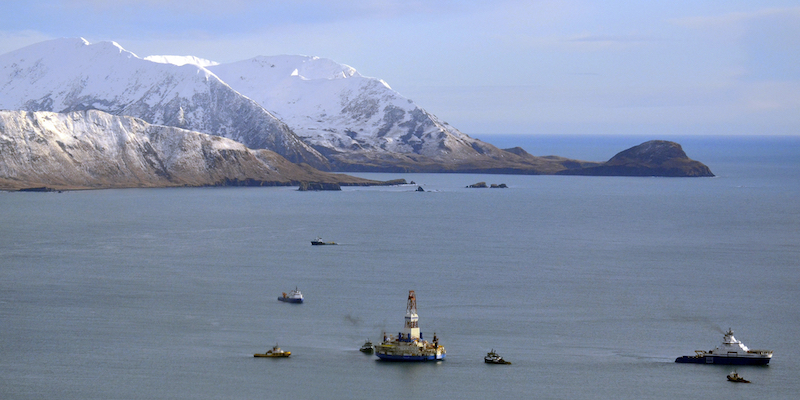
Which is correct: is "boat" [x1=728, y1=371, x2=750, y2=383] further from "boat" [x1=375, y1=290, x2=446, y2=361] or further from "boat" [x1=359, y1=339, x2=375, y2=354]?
"boat" [x1=359, y1=339, x2=375, y2=354]

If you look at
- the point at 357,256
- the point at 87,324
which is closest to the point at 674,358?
the point at 87,324

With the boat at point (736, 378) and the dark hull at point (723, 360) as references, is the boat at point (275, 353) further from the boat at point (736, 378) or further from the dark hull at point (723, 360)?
the boat at point (736, 378)

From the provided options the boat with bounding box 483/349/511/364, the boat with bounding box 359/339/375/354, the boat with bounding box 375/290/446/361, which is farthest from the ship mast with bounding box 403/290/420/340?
the boat with bounding box 483/349/511/364

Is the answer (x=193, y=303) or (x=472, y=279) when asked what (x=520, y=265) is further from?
(x=193, y=303)

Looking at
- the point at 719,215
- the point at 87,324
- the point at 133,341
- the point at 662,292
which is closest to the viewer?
the point at 133,341

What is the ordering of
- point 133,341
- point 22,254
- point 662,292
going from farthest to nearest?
point 22,254 → point 662,292 → point 133,341

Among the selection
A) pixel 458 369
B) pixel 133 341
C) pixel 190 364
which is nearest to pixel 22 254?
pixel 133 341

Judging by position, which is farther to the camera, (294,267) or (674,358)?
(294,267)
